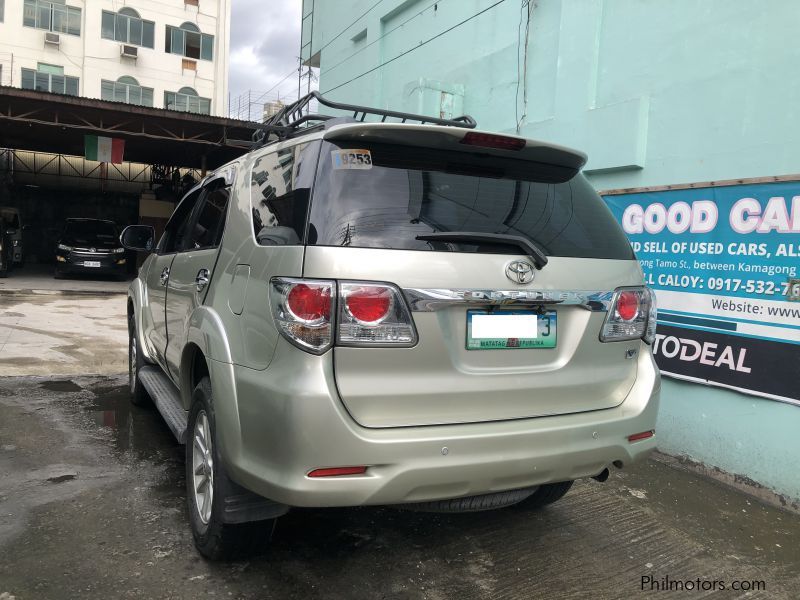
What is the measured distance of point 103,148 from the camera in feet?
56.0

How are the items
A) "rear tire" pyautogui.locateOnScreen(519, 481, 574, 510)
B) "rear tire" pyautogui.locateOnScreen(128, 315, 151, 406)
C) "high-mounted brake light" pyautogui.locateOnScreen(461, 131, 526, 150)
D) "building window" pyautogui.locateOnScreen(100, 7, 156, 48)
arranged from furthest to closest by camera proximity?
"building window" pyautogui.locateOnScreen(100, 7, 156, 48) → "rear tire" pyautogui.locateOnScreen(128, 315, 151, 406) → "rear tire" pyautogui.locateOnScreen(519, 481, 574, 510) → "high-mounted brake light" pyautogui.locateOnScreen(461, 131, 526, 150)

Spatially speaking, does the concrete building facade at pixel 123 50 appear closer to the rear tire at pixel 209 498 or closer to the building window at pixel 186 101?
the building window at pixel 186 101

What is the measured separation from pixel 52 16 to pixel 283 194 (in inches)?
1190

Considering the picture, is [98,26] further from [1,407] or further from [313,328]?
[313,328]

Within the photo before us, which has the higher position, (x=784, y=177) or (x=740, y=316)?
(x=784, y=177)

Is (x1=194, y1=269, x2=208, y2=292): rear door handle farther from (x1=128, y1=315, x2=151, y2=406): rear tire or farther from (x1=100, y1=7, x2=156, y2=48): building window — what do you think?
(x1=100, y1=7, x2=156, y2=48): building window

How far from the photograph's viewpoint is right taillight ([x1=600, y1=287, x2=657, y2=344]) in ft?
8.44

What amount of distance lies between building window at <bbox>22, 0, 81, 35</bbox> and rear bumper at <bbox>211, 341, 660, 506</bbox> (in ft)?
99.1

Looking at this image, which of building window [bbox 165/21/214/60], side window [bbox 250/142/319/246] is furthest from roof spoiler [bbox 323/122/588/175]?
building window [bbox 165/21/214/60]

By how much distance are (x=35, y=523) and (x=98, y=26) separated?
97.7ft

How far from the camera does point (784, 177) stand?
3.78 meters

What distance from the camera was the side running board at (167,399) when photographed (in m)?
3.23

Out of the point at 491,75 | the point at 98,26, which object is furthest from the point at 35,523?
the point at 98,26

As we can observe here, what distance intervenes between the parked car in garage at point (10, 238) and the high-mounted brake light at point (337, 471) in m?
17.9
